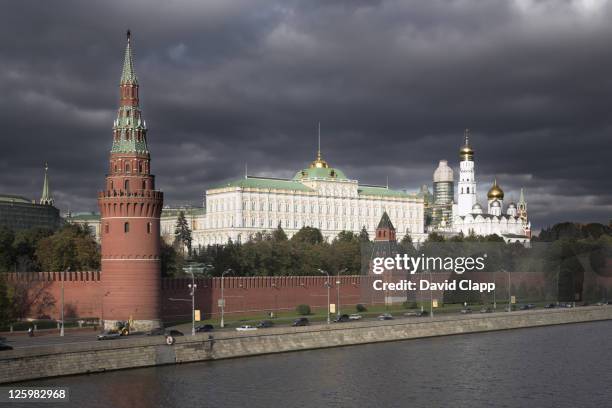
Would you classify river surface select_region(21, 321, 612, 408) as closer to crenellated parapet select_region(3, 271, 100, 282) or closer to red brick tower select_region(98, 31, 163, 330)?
red brick tower select_region(98, 31, 163, 330)

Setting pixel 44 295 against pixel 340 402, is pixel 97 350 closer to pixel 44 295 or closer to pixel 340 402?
pixel 340 402

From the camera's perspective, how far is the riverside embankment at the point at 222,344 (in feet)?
180

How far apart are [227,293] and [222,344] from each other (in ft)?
81.5

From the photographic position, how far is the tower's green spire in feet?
252

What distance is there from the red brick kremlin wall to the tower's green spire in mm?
16522

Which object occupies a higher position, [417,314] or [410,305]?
[410,305]

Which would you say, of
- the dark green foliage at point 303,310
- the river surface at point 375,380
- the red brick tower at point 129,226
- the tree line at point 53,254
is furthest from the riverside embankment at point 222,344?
the tree line at point 53,254

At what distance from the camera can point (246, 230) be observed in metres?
186

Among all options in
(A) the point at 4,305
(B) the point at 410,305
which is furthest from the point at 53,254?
(B) the point at 410,305

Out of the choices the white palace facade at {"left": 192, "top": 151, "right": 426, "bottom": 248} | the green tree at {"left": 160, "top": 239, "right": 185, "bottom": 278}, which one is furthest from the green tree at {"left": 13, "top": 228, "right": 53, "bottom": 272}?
the white palace facade at {"left": 192, "top": 151, "right": 426, "bottom": 248}

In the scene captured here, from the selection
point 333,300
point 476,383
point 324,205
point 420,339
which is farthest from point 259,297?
point 324,205

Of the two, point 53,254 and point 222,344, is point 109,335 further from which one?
point 53,254

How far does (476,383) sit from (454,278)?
51568mm

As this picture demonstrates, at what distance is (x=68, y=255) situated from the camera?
98250mm
